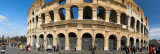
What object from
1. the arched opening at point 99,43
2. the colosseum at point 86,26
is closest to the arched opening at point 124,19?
the colosseum at point 86,26

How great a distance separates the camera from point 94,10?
21000 millimetres

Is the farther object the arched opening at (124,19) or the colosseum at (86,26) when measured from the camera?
the arched opening at (124,19)

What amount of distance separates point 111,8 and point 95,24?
15.7ft

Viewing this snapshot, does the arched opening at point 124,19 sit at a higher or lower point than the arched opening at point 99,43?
higher

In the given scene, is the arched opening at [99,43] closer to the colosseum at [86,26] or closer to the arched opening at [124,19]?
the colosseum at [86,26]

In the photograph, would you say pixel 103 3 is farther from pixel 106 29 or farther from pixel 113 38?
pixel 113 38

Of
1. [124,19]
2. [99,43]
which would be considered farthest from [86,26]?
[124,19]

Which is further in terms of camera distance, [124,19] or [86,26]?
[124,19]

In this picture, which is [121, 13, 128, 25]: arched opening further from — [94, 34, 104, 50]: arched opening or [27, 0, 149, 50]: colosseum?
[94, 34, 104, 50]: arched opening

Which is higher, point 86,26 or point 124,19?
point 124,19

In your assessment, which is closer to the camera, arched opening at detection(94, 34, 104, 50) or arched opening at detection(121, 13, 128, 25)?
arched opening at detection(94, 34, 104, 50)

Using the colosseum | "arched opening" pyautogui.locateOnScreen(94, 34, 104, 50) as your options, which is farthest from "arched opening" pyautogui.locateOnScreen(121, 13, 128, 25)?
"arched opening" pyautogui.locateOnScreen(94, 34, 104, 50)

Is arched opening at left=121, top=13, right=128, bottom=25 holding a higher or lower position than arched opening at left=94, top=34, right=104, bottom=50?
higher

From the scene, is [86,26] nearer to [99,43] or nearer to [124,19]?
[99,43]
